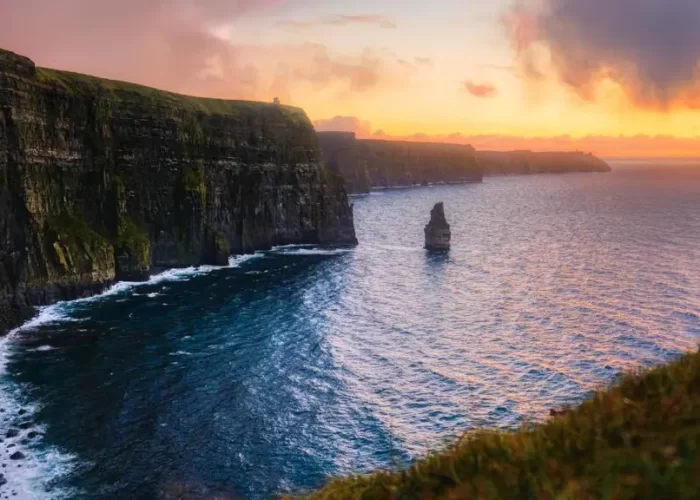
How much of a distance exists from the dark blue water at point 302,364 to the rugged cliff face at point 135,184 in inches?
213

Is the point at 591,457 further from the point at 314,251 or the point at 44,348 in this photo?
the point at 314,251

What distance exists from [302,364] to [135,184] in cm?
5070

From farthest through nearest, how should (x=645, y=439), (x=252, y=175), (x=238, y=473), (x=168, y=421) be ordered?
(x=252, y=175)
(x=168, y=421)
(x=238, y=473)
(x=645, y=439)

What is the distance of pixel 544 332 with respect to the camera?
59.7m

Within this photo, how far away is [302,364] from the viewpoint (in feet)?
166

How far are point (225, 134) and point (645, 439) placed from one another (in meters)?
103

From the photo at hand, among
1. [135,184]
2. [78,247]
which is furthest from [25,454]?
[135,184]

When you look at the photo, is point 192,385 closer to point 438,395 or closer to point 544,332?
point 438,395

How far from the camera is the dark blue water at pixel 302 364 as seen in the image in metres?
34.7

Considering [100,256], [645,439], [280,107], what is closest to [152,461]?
[645,439]

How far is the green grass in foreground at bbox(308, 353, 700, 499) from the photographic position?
7109 mm

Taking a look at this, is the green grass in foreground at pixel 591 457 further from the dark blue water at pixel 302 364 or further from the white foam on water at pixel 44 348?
the white foam on water at pixel 44 348

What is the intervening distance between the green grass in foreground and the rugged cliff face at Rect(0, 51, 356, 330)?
59.7 meters

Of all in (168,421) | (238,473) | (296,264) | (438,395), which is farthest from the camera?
(296,264)
